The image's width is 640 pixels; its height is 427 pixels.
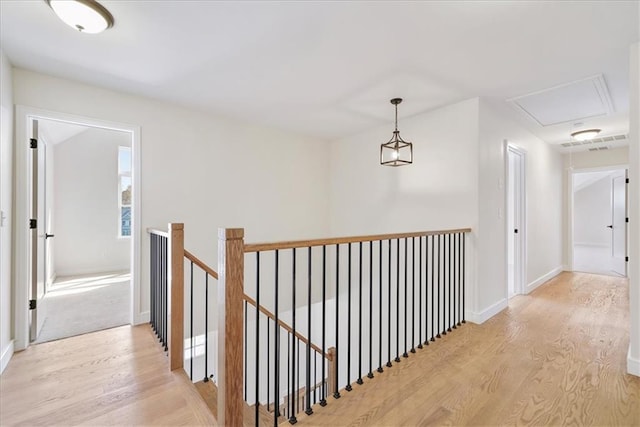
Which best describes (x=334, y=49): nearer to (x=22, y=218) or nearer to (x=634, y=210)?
(x=634, y=210)

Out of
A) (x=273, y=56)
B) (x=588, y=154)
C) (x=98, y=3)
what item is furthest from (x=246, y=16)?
(x=588, y=154)

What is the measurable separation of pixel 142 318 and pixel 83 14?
2678 mm

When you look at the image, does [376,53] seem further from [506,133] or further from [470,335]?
[470,335]

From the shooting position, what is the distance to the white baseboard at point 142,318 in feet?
9.80

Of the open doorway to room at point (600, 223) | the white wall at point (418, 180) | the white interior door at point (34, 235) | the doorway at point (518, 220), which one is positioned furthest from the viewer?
the open doorway to room at point (600, 223)

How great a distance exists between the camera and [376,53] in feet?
7.21

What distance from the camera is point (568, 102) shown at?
3.07 meters

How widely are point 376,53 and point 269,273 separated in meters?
3.12

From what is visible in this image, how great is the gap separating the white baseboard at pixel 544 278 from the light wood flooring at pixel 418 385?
1410mm

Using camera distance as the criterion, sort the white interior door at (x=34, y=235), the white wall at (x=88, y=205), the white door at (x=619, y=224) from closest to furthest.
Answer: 1. the white interior door at (x=34, y=235)
2. the white wall at (x=88, y=205)
3. the white door at (x=619, y=224)

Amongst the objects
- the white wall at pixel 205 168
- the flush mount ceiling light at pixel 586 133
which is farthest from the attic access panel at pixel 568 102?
the white wall at pixel 205 168

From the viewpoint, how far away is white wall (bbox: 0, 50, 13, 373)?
2.16 m

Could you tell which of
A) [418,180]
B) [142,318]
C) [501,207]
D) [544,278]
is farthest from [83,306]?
[544,278]

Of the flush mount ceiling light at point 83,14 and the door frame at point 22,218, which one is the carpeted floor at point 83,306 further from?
the flush mount ceiling light at point 83,14
